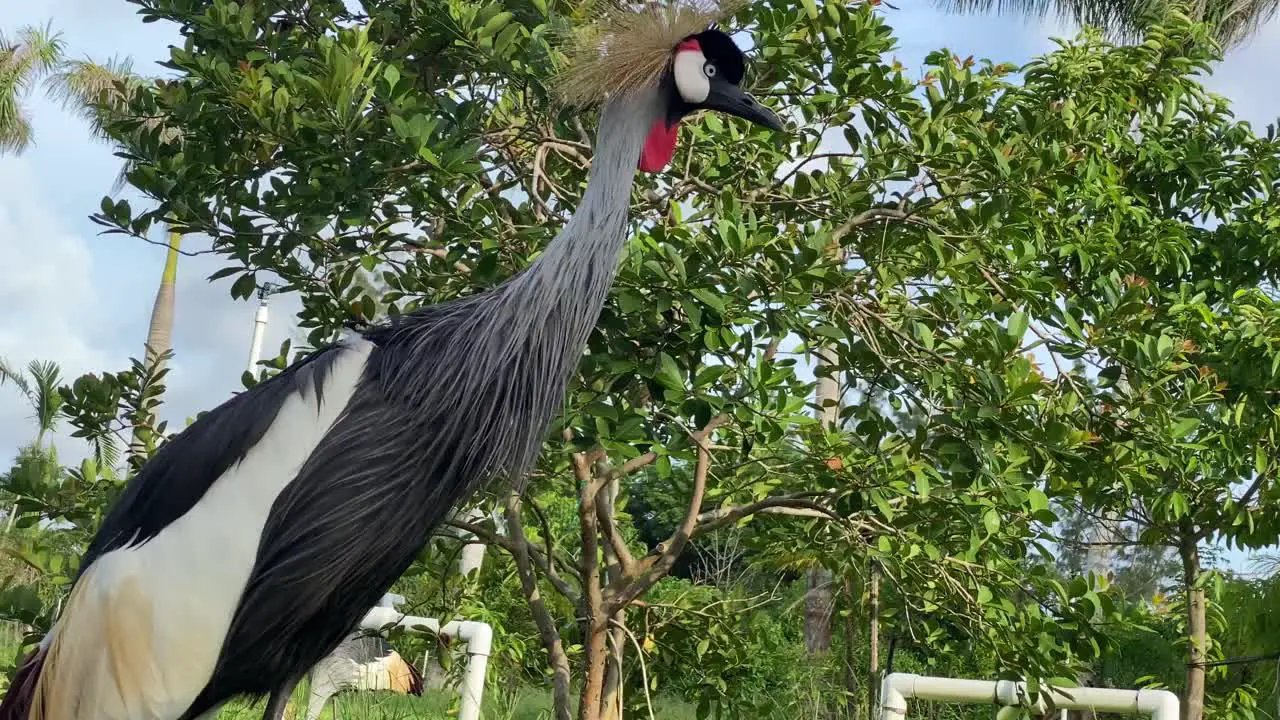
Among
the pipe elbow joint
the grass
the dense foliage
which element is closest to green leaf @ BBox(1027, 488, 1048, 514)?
the dense foliage

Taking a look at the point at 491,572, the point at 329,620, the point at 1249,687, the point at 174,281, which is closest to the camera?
the point at 329,620

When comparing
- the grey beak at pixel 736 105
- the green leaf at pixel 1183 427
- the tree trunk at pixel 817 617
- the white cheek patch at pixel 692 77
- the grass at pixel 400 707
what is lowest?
the grass at pixel 400 707

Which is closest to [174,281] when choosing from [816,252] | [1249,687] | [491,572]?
[491,572]

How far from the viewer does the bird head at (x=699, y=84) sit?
3303mm

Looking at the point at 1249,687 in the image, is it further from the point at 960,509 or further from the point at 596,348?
the point at 596,348

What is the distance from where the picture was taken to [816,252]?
10.3 ft

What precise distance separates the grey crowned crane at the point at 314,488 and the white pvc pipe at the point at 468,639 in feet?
5.15

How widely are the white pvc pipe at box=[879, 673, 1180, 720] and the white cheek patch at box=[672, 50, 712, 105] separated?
197 centimetres

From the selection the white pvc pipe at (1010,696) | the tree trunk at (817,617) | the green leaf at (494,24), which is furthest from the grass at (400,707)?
the tree trunk at (817,617)

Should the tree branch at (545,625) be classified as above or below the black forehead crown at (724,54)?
below

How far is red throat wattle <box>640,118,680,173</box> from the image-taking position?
3.35 meters

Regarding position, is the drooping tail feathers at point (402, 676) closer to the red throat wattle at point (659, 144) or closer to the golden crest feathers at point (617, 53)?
the red throat wattle at point (659, 144)

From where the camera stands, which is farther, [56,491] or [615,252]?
[56,491]

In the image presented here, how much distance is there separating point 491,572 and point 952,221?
2.83 m
